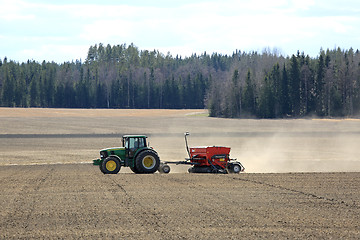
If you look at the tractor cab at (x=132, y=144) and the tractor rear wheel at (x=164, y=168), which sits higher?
the tractor cab at (x=132, y=144)

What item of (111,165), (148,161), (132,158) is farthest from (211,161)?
(111,165)

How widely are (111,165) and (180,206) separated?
31.1 ft

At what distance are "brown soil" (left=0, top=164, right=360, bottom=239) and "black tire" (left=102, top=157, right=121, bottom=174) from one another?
0.71m

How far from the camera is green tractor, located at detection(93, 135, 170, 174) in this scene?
2538 centimetres

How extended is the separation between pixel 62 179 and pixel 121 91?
16782 cm

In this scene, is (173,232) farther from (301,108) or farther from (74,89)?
(74,89)

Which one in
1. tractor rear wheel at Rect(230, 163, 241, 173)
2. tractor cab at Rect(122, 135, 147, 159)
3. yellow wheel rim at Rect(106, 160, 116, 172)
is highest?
tractor cab at Rect(122, 135, 147, 159)

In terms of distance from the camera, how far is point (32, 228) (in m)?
13.6

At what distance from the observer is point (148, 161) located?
25.5 m

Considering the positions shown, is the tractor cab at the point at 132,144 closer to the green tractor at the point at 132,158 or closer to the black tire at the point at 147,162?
the green tractor at the point at 132,158

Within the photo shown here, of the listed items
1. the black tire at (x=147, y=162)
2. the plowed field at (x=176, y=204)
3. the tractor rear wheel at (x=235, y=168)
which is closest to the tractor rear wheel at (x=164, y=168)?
the black tire at (x=147, y=162)

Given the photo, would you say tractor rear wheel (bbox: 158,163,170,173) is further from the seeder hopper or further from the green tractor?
the green tractor

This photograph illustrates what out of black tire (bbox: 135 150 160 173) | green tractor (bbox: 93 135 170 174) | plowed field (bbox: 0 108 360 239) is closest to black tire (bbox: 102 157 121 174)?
green tractor (bbox: 93 135 170 174)

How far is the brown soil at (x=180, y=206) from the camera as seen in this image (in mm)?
13352
